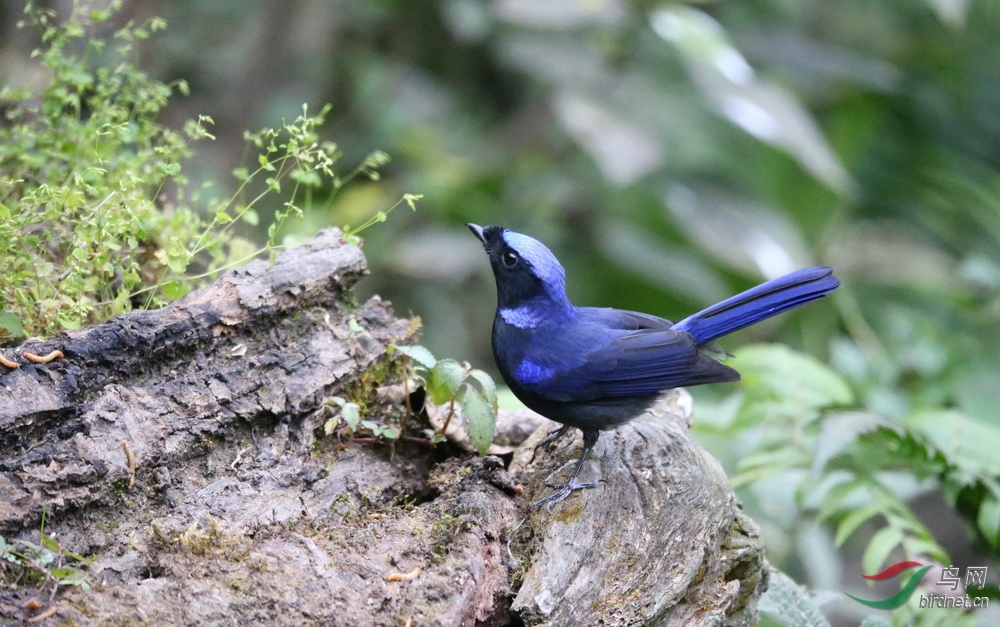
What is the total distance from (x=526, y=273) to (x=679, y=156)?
4.12 meters

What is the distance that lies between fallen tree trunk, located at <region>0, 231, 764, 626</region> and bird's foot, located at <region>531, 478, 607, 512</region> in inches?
1.5

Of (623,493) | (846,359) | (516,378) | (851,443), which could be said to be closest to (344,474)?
(516,378)

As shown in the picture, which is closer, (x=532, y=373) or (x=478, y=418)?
(x=478, y=418)

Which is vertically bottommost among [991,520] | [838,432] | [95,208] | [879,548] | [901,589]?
[901,589]

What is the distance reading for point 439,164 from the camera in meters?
6.60

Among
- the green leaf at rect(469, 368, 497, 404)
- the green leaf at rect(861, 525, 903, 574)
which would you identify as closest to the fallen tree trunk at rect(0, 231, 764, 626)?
the green leaf at rect(469, 368, 497, 404)

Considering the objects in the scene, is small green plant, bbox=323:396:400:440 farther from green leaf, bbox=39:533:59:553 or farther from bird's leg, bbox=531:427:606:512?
green leaf, bbox=39:533:59:553

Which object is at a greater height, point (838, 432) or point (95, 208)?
point (95, 208)

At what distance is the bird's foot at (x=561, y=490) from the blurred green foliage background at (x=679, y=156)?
157 centimetres

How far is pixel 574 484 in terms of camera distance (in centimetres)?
274

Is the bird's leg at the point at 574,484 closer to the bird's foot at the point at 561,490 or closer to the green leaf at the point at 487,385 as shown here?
the bird's foot at the point at 561,490

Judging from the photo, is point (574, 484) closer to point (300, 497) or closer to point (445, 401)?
point (445, 401)

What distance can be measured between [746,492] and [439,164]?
3.50 meters

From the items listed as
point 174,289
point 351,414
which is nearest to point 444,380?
point 351,414
